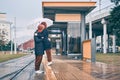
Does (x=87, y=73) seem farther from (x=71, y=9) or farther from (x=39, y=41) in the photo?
(x=71, y=9)

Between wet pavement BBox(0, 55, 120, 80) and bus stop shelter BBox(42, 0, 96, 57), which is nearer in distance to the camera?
wet pavement BBox(0, 55, 120, 80)

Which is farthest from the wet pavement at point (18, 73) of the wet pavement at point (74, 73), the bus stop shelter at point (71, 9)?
the bus stop shelter at point (71, 9)

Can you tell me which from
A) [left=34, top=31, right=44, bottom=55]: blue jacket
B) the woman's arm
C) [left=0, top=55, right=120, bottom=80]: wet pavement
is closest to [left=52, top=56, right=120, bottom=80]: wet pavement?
[left=0, top=55, right=120, bottom=80]: wet pavement

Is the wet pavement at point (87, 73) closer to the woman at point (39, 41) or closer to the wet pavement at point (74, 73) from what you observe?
the wet pavement at point (74, 73)

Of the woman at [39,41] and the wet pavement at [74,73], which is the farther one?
the woman at [39,41]

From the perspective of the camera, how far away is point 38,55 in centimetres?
1263

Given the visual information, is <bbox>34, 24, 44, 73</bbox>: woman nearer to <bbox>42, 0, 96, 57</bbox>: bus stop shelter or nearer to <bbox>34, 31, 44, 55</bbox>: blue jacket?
<bbox>34, 31, 44, 55</bbox>: blue jacket

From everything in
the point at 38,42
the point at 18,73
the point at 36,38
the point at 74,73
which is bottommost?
the point at 18,73

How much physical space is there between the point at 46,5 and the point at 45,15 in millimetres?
6580

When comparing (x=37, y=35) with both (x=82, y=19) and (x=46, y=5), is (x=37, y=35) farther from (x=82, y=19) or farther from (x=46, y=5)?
(x=82, y=19)

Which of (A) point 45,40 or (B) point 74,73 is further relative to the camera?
(A) point 45,40

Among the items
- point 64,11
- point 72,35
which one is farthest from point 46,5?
point 72,35

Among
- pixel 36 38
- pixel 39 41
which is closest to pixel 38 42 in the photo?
pixel 39 41

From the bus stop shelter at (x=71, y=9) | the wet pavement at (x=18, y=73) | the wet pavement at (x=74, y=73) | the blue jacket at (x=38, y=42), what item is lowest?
the wet pavement at (x=18, y=73)
